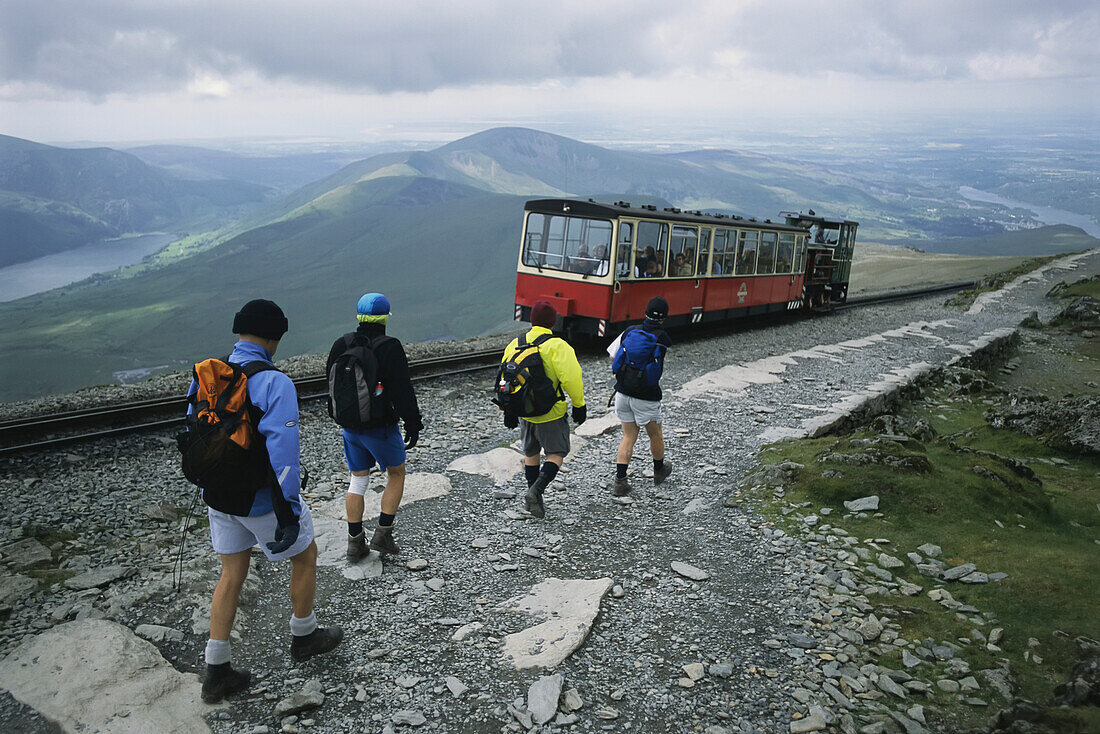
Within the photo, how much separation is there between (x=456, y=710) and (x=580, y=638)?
95 centimetres

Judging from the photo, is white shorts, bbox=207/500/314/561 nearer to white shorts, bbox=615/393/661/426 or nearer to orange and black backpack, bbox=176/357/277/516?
orange and black backpack, bbox=176/357/277/516

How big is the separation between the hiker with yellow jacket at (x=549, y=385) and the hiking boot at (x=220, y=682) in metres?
2.91

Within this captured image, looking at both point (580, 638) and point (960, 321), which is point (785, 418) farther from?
point (960, 321)

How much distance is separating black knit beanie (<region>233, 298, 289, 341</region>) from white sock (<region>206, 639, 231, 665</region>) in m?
1.75

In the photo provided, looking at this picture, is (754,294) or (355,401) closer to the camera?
(355,401)

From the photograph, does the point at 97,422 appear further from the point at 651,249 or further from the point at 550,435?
the point at 651,249

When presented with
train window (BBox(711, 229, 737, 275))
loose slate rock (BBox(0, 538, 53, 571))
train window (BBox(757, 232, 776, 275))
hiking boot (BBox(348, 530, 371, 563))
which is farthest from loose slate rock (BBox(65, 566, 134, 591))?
train window (BBox(757, 232, 776, 275))

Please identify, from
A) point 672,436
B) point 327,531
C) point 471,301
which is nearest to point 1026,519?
point 672,436

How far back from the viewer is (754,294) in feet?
64.1

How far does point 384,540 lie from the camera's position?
219 inches

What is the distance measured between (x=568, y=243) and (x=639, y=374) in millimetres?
8730

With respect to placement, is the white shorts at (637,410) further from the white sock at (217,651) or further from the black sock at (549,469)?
the white sock at (217,651)

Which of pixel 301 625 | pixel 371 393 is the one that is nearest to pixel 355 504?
pixel 371 393

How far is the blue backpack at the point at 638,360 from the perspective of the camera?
6.64 m
